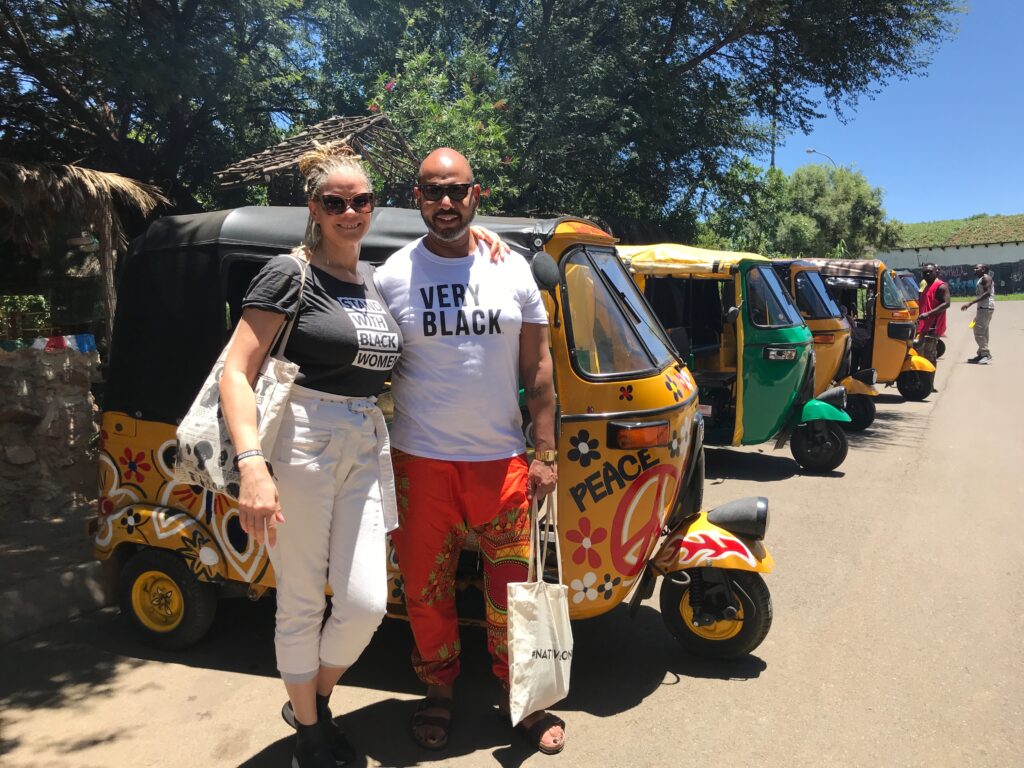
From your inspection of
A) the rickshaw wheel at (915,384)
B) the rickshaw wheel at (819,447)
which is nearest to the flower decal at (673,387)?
the rickshaw wheel at (819,447)

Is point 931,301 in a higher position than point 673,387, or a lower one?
→ lower

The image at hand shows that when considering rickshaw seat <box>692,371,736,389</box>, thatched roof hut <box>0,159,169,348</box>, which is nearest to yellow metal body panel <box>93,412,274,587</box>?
thatched roof hut <box>0,159,169,348</box>

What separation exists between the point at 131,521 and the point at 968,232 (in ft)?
241

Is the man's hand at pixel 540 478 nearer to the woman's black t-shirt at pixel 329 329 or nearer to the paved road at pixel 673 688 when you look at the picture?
the woman's black t-shirt at pixel 329 329

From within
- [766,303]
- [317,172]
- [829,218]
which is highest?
[829,218]

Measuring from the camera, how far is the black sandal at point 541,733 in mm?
3348

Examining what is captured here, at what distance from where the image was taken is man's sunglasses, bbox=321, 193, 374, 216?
10.0 feet

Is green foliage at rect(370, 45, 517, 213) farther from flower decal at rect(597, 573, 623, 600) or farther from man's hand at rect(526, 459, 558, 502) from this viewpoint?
man's hand at rect(526, 459, 558, 502)

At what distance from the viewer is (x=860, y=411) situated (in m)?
10.9

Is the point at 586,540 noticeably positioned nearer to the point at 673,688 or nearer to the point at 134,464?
the point at 673,688

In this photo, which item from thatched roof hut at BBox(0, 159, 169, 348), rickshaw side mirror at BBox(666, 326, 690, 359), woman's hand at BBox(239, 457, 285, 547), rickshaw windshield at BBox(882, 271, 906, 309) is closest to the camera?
woman's hand at BBox(239, 457, 285, 547)

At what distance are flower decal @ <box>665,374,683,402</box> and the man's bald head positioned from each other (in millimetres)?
1428

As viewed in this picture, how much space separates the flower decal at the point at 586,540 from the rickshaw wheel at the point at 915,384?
11.5m

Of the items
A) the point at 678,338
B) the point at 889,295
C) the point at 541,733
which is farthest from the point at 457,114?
the point at 541,733
